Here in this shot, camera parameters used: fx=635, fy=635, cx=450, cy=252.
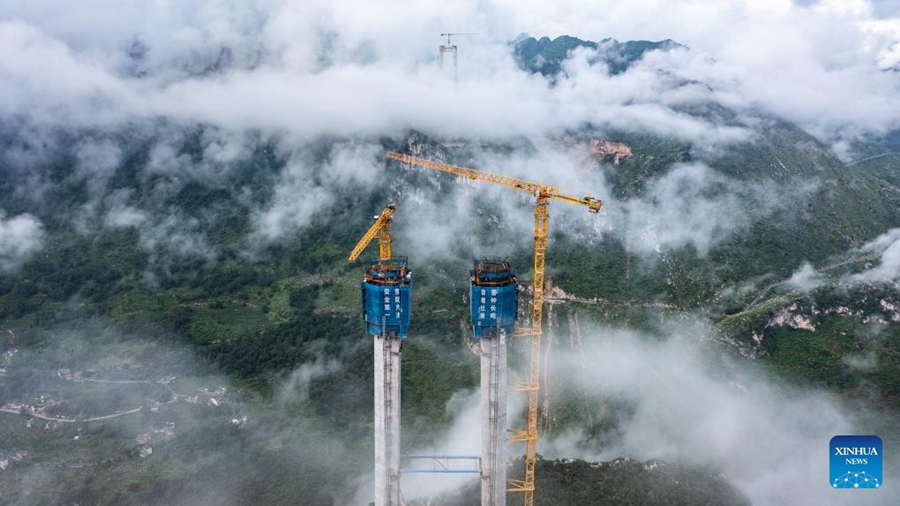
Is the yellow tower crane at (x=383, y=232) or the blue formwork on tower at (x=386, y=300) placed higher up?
the yellow tower crane at (x=383, y=232)

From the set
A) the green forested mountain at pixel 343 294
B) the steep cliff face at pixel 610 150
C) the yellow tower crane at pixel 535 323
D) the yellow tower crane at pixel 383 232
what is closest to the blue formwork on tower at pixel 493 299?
the yellow tower crane at pixel 535 323

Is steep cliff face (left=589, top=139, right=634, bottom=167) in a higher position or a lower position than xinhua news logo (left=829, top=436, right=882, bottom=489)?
higher

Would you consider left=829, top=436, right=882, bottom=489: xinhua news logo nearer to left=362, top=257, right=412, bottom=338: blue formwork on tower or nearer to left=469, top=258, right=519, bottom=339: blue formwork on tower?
left=469, top=258, right=519, bottom=339: blue formwork on tower

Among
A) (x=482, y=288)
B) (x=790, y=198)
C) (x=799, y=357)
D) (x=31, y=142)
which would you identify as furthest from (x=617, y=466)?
(x=31, y=142)

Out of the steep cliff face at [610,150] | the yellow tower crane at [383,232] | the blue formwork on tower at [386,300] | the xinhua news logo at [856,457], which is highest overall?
the steep cliff face at [610,150]

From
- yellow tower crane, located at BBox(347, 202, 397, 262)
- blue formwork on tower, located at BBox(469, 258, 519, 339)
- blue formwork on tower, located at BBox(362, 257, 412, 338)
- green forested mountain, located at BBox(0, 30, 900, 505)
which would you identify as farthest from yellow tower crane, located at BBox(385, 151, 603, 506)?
yellow tower crane, located at BBox(347, 202, 397, 262)

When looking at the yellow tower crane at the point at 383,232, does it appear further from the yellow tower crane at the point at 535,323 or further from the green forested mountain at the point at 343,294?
the green forested mountain at the point at 343,294
